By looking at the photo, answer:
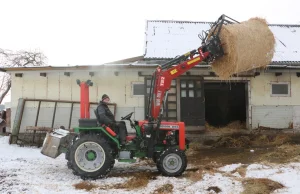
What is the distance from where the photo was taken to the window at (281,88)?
11.2 metres

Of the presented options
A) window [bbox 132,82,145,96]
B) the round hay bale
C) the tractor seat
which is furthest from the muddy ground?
window [bbox 132,82,145,96]

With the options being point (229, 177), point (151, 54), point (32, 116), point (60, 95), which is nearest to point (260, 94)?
point (151, 54)

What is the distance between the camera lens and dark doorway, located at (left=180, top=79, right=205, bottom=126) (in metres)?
10.8

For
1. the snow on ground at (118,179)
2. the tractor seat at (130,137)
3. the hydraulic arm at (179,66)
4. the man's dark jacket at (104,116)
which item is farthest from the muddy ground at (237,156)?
the hydraulic arm at (179,66)

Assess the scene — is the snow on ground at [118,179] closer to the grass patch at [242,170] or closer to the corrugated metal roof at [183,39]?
the grass patch at [242,170]

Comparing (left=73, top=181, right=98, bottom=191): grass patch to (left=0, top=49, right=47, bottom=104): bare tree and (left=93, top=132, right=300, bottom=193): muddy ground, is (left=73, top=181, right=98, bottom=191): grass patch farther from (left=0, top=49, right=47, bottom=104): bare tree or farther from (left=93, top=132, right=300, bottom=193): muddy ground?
(left=0, top=49, right=47, bottom=104): bare tree

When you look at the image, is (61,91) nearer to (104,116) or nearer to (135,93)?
(135,93)

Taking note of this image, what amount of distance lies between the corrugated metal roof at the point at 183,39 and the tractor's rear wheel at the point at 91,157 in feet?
21.1

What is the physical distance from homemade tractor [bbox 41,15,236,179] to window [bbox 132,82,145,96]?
4205 mm

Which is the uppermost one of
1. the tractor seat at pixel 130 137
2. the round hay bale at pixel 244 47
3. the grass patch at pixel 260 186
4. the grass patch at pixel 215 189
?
the round hay bale at pixel 244 47

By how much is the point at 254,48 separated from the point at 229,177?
2.75 meters

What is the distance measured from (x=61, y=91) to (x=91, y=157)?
5197 mm

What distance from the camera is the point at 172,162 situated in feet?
20.0

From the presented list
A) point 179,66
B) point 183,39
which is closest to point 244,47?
point 179,66
